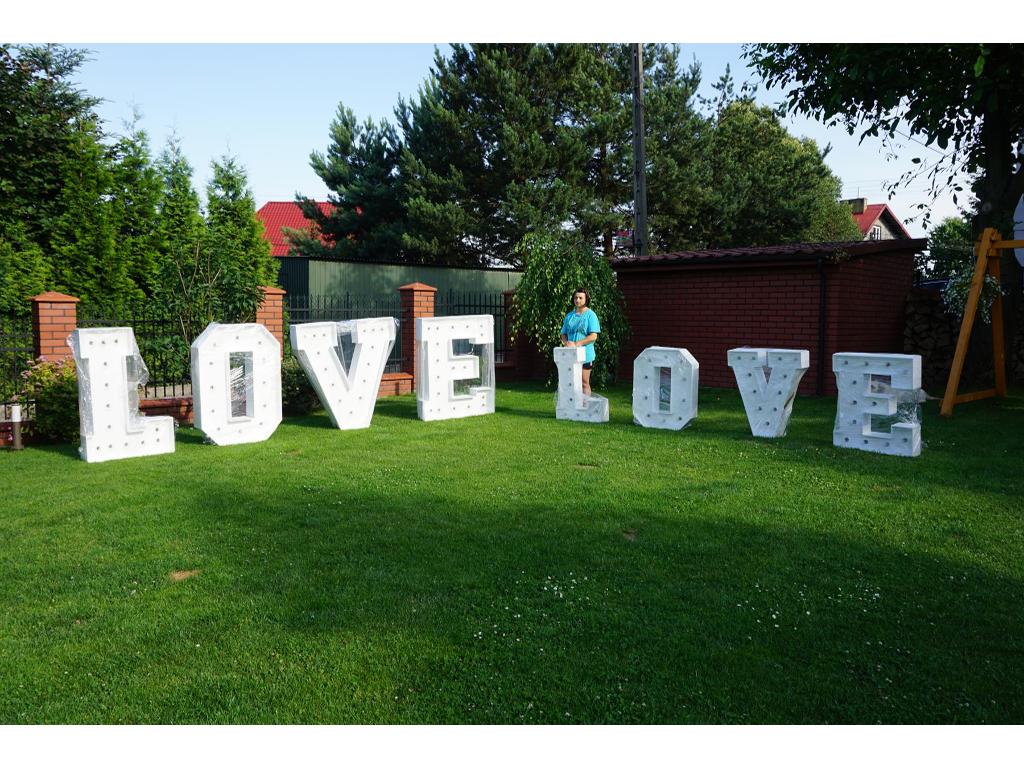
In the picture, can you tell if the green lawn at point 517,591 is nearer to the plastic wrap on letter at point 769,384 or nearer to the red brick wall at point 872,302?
the plastic wrap on letter at point 769,384

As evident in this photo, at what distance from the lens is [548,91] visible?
2420 centimetres

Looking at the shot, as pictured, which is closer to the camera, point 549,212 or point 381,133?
point 549,212

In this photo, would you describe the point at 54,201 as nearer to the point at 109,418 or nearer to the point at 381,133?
the point at 109,418

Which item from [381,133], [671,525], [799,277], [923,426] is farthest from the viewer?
[381,133]

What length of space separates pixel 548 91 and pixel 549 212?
404 centimetres

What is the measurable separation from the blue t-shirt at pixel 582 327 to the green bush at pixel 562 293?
2.85 meters

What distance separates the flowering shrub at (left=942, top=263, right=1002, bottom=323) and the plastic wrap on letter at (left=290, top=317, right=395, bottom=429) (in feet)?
27.3

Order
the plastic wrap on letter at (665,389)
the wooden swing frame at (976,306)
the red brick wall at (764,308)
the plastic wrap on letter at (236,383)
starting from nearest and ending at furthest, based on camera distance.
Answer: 1. the plastic wrap on letter at (236,383)
2. the plastic wrap on letter at (665,389)
3. the wooden swing frame at (976,306)
4. the red brick wall at (764,308)

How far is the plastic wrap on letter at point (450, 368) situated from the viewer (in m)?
10.5

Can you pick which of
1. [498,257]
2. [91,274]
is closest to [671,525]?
[91,274]

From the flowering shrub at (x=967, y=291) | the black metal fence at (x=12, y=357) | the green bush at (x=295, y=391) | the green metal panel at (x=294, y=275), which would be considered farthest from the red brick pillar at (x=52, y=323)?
the flowering shrub at (x=967, y=291)

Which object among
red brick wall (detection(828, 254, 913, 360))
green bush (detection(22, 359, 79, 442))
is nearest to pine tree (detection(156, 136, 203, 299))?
green bush (detection(22, 359, 79, 442))

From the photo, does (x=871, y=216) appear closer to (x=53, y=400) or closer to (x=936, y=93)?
(x=936, y=93)

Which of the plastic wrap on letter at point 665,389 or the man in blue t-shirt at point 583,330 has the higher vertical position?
the man in blue t-shirt at point 583,330
